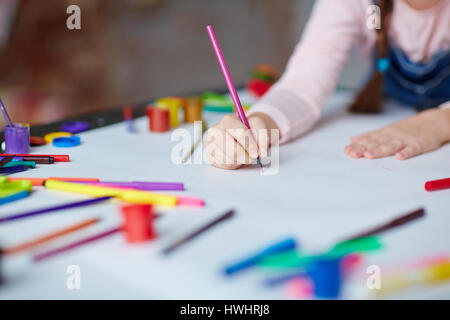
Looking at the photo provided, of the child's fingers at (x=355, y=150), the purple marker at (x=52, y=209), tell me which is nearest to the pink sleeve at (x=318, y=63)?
the child's fingers at (x=355, y=150)

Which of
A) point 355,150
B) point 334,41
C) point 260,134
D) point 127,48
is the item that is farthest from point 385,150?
point 127,48

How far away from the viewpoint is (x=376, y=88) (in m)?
0.92

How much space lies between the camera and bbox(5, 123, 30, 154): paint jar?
1.94ft

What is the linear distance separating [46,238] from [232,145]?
25 centimetres

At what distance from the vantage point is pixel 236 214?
437mm

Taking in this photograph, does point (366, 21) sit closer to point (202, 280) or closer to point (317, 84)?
point (317, 84)

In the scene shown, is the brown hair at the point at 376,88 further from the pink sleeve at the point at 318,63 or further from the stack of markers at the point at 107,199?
the stack of markers at the point at 107,199

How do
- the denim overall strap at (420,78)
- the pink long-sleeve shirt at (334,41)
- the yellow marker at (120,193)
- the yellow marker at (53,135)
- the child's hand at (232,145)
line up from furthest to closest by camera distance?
the denim overall strap at (420,78)
the pink long-sleeve shirt at (334,41)
the yellow marker at (53,135)
the child's hand at (232,145)
the yellow marker at (120,193)

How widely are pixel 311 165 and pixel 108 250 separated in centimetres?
31

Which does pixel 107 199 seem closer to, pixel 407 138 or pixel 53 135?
pixel 53 135

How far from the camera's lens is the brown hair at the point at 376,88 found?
87 centimetres

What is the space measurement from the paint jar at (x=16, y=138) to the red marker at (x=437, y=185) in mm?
494

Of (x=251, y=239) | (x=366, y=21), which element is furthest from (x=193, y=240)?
(x=366, y=21)

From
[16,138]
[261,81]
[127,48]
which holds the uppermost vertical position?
[127,48]
